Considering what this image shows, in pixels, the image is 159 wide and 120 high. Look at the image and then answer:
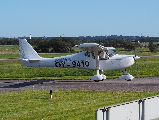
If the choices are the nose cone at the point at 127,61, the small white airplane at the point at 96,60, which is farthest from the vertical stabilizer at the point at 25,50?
the nose cone at the point at 127,61

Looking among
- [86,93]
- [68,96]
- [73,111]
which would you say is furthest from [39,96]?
[73,111]

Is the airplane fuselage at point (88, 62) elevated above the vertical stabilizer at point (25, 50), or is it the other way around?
the vertical stabilizer at point (25, 50)

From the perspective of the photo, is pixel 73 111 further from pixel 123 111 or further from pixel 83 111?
pixel 123 111

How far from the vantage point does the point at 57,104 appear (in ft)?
53.8

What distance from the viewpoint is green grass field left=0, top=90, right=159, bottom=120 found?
13.6 meters

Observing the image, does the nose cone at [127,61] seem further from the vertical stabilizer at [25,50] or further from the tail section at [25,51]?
the vertical stabilizer at [25,50]

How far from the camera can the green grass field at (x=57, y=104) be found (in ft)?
44.6

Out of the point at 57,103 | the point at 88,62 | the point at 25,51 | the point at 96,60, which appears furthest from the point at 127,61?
the point at 57,103

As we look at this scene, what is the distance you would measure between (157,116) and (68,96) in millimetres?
7858

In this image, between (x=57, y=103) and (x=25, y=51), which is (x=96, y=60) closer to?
(x=25, y=51)

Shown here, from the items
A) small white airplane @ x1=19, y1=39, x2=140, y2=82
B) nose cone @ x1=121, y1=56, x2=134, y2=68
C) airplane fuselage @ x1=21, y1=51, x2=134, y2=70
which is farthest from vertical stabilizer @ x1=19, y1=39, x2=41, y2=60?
Result: nose cone @ x1=121, y1=56, x2=134, y2=68

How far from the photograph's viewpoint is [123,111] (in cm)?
1038

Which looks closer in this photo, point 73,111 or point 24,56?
point 73,111

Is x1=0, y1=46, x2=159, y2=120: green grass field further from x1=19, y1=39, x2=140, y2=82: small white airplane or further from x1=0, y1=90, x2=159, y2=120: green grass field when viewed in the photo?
x1=19, y1=39, x2=140, y2=82: small white airplane
